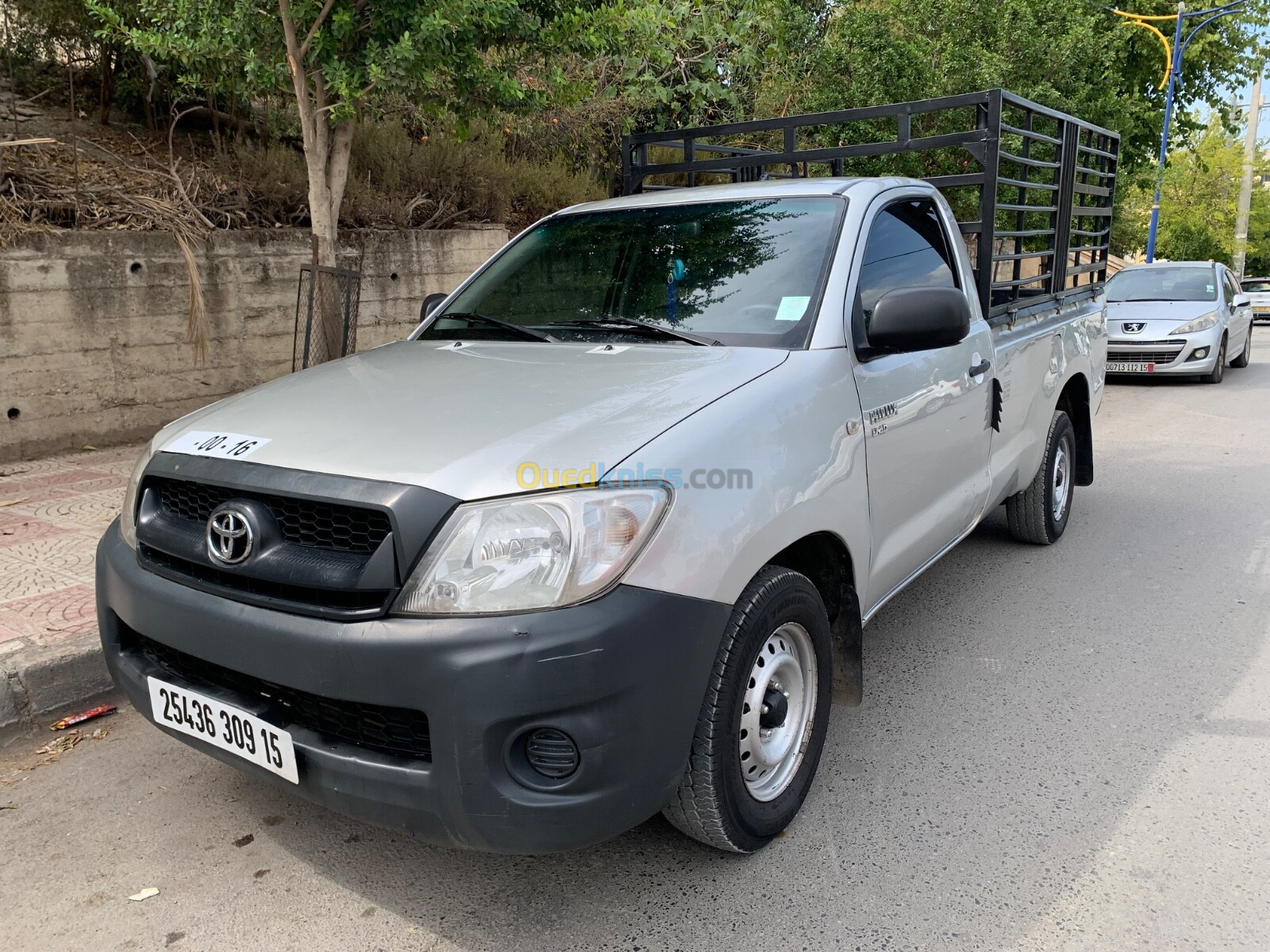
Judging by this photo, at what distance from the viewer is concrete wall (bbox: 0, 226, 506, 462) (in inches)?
263

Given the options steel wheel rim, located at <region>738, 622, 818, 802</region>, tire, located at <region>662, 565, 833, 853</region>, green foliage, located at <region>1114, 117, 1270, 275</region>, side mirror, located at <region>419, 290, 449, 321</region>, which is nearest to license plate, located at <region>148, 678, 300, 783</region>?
tire, located at <region>662, 565, 833, 853</region>

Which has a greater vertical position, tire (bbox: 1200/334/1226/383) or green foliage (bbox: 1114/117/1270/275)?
green foliage (bbox: 1114/117/1270/275)

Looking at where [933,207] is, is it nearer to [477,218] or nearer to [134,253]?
[134,253]

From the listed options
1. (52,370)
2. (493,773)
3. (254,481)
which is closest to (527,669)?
(493,773)

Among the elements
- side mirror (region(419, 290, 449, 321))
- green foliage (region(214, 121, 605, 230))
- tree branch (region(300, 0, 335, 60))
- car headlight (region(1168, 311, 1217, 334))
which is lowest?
side mirror (region(419, 290, 449, 321))

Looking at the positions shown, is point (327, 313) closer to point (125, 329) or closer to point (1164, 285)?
point (125, 329)

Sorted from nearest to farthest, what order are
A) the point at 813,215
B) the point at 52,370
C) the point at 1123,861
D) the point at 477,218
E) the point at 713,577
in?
the point at 713,577 < the point at 1123,861 < the point at 813,215 < the point at 52,370 < the point at 477,218

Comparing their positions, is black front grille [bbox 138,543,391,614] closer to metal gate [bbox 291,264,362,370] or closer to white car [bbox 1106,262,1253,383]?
metal gate [bbox 291,264,362,370]

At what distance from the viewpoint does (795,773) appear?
2.86m

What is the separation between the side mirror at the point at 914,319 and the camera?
9.89 ft

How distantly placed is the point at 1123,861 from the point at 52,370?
279 inches

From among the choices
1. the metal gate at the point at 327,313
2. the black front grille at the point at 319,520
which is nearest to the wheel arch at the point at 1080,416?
the black front grille at the point at 319,520

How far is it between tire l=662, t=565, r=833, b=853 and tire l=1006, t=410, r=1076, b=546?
2.81m

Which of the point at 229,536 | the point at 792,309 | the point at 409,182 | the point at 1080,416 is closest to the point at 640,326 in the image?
the point at 792,309
